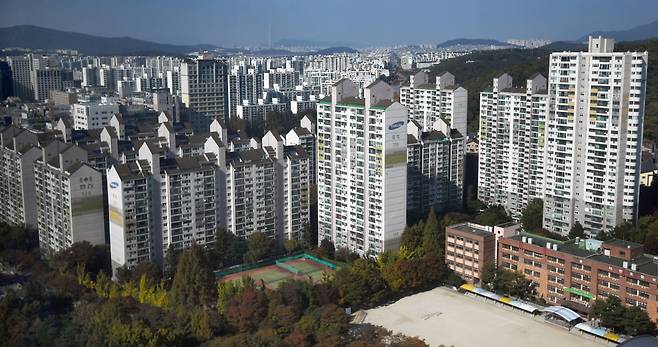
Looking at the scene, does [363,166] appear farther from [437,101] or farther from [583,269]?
[437,101]

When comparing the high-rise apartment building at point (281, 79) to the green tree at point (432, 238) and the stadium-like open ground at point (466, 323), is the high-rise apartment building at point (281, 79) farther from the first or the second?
the stadium-like open ground at point (466, 323)

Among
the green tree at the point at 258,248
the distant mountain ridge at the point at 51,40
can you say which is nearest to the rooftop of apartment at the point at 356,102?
the green tree at the point at 258,248

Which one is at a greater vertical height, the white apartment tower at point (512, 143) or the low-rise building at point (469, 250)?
the white apartment tower at point (512, 143)

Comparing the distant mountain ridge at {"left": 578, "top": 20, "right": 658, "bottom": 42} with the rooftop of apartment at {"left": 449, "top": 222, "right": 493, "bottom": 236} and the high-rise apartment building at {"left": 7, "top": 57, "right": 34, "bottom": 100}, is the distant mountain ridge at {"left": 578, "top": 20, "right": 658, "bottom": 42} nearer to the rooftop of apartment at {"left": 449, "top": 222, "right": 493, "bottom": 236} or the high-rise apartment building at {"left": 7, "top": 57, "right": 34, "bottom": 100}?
the rooftop of apartment at {"left": 449, "top": 222, "right": 493, "bottom": 236}

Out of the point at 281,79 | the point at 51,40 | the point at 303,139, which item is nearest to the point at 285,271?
the point at 303,139

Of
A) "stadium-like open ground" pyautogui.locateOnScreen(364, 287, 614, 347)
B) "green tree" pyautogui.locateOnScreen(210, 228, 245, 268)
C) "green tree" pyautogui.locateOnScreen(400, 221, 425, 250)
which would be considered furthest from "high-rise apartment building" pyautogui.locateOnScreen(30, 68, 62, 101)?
"stadium-like open ground" pyautogui.locateOnScreen(364, 287, 614, 347)

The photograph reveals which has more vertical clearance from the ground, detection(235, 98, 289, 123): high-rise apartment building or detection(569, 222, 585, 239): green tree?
detection(235, 98, 289, 123): high-rise apartment building
